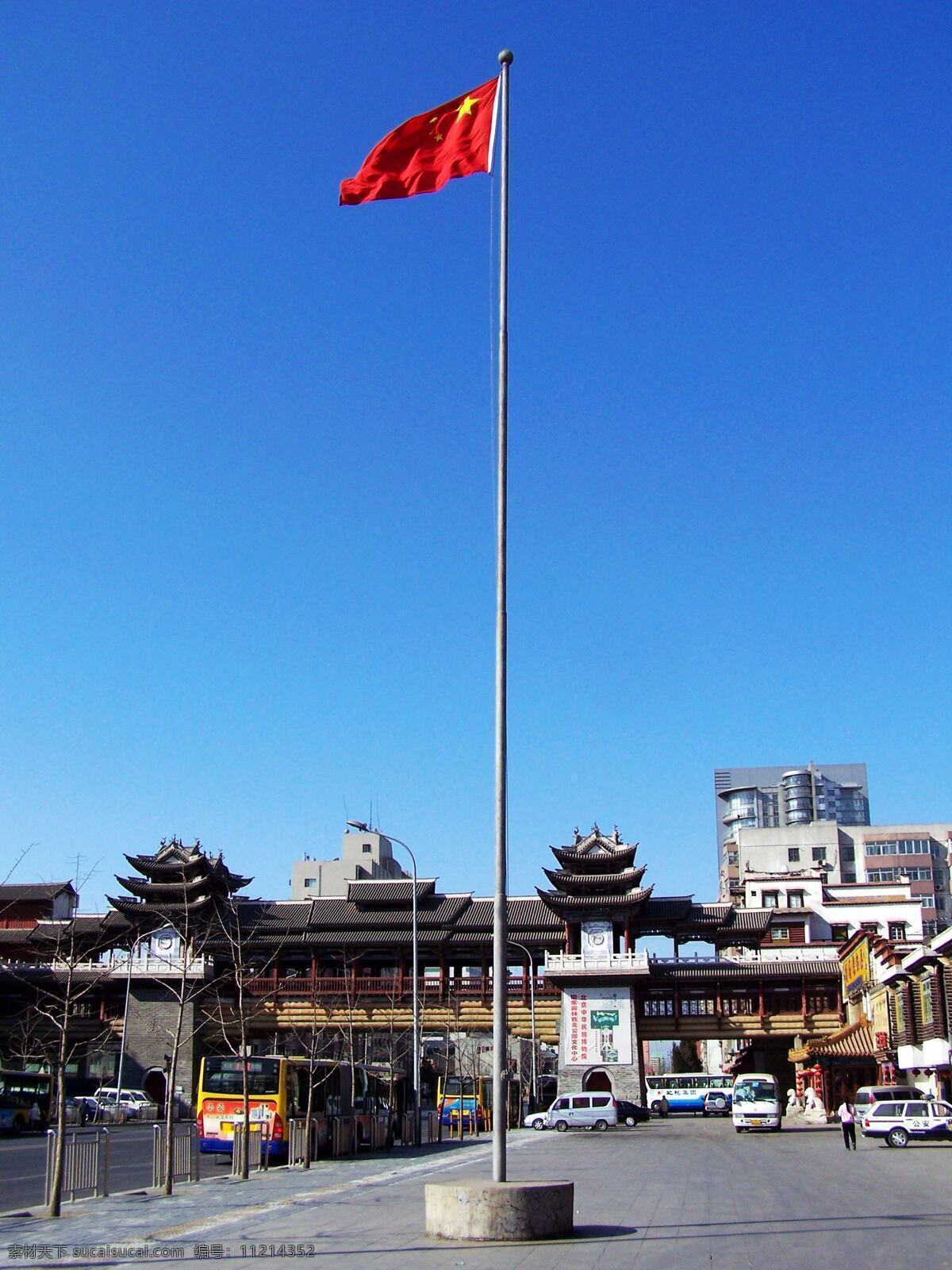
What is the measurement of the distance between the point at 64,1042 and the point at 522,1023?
56638 millimetres

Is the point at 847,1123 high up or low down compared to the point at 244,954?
down

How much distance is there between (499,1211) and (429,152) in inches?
598

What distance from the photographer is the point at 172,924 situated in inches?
2879

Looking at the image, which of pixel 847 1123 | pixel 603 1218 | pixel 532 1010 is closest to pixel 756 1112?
pixel 847 1123

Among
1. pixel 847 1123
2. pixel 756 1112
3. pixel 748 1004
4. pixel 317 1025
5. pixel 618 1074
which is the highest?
pixel 748 1004

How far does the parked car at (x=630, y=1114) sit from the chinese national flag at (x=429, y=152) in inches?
1893

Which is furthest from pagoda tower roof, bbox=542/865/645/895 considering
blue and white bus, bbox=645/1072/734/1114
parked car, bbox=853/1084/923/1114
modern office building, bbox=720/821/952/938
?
modern office building, bbox=720/821/952/938

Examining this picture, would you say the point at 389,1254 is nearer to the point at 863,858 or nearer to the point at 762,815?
the point at 863,858

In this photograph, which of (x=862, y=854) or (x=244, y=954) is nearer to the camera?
(x=244, y=954)

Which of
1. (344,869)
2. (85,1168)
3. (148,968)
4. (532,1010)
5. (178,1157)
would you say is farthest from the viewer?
(344,869)

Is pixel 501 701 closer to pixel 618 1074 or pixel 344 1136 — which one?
pixel 344 1136

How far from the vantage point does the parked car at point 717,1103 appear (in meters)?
71.5

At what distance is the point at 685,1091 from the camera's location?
2867 inches

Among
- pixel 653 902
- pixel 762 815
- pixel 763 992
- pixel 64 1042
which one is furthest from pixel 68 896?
pixel 762 815
